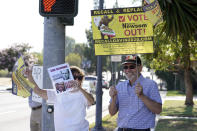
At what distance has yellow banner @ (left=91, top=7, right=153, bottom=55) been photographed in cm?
426

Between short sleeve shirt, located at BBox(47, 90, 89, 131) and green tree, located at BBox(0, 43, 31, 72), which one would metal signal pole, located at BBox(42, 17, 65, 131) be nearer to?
short sleeve shirt, located at BBox(47, 90, 89, 131)

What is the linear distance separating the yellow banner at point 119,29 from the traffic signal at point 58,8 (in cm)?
50

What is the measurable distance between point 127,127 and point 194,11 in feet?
12.5

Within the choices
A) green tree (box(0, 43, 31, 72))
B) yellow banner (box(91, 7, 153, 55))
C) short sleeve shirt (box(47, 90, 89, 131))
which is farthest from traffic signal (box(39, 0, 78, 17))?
green tree (box(0, 43, 31, 72))

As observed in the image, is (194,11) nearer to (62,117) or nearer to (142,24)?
(142,24)

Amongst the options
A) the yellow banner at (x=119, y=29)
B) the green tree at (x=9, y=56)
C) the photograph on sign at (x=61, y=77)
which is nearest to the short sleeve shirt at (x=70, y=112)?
the photograph on sign at (x=61, y=77)

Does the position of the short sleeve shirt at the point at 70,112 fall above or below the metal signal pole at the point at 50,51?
below

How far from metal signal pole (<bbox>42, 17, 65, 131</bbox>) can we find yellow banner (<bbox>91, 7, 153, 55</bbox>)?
542 mm

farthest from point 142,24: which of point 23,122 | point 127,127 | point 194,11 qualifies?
point 23,122

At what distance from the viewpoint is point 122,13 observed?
4.41m

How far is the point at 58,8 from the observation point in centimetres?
398

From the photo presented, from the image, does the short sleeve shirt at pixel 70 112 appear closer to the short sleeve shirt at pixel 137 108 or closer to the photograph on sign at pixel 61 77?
the photograph on sign at pixel 61 77

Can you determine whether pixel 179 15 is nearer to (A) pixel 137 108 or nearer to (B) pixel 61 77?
(A) pixel 137 108

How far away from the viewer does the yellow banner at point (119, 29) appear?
4258 millimetres
